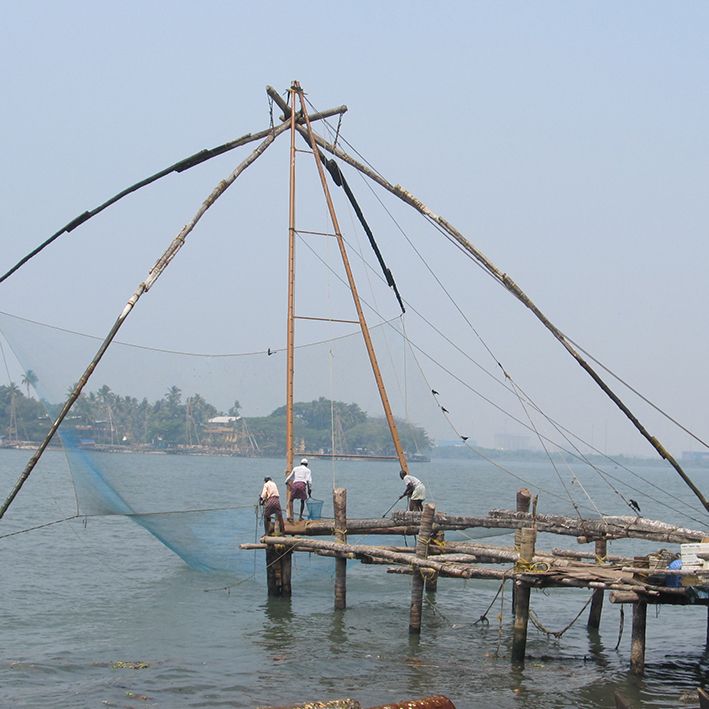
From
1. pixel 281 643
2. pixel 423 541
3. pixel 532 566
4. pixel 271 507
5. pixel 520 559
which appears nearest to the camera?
pixel 532 566

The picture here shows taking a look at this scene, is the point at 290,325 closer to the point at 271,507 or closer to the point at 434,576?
the point at 271,507

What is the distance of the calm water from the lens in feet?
37.1

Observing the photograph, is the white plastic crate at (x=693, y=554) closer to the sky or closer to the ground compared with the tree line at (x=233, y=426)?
closer to the ground

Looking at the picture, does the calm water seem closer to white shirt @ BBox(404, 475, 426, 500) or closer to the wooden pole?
the wooden pole

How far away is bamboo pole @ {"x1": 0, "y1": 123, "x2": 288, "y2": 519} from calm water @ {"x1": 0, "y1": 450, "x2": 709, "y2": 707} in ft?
7.70

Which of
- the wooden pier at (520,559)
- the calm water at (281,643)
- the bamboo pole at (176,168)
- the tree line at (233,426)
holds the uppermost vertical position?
the bamboo pole at (176,168)

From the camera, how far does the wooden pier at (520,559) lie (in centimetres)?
1121

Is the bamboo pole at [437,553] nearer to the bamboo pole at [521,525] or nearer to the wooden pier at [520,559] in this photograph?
the wooden pier at [520,559]

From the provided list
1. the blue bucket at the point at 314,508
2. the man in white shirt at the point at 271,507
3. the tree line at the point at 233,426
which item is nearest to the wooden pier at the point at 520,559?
the man in white shirt at the point at 271,507

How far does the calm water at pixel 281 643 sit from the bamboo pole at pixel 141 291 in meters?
2.35

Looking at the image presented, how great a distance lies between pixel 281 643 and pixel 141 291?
17.4 ft

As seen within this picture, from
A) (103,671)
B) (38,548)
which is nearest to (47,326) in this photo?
(103,671)

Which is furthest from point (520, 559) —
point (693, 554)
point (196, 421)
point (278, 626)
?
point (196, 421)

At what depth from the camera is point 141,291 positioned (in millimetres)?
14023
